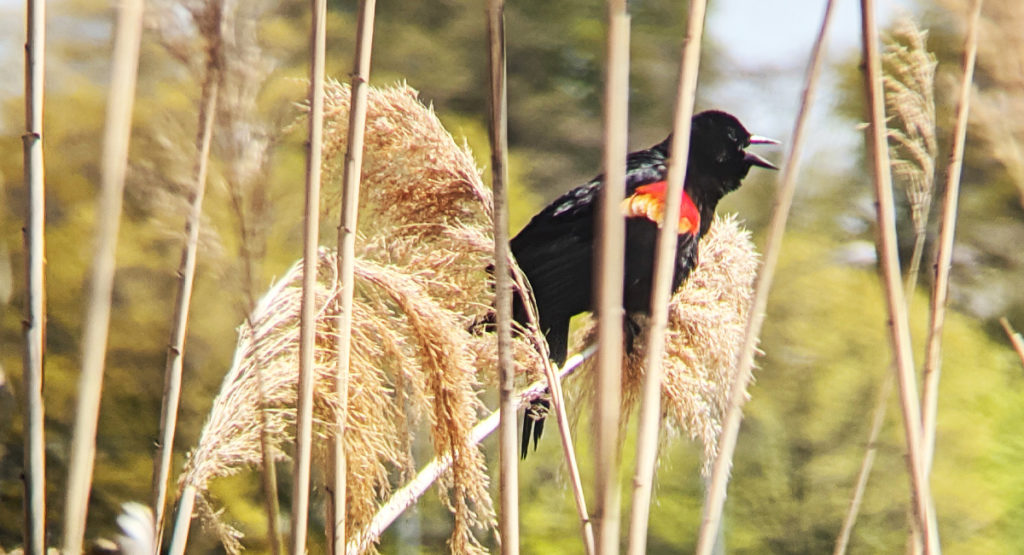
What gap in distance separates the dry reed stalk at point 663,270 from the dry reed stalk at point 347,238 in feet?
0.90

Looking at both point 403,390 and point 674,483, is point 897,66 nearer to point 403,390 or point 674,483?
point 403,390

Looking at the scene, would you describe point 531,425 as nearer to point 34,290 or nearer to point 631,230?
point 631,230

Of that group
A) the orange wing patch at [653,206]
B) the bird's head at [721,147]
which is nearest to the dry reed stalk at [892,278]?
the orange wing patch at [653,206]

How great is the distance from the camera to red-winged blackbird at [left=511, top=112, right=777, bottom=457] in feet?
5.82

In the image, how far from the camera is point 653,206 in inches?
75.2

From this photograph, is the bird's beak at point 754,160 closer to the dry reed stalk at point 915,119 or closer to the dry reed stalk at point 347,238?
the dry reed stalk at point 915,119

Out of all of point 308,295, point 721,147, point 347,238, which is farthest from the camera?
point 721,147

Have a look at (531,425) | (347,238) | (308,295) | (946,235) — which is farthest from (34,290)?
(531,425)

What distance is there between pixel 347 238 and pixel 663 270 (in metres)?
0.30

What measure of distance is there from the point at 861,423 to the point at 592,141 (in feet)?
22.0

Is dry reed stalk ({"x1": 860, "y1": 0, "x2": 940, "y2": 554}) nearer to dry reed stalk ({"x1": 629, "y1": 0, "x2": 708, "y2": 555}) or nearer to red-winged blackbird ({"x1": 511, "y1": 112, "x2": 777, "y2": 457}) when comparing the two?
dry reed stalk ({"x1": 629, "y1": 0, "x2": 708, "y2": 555})

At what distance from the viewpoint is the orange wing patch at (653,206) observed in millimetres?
1860

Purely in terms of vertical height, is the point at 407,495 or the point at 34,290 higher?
the point at 34,290

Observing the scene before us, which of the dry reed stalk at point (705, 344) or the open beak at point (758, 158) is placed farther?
the open beak at point (758, 158)
